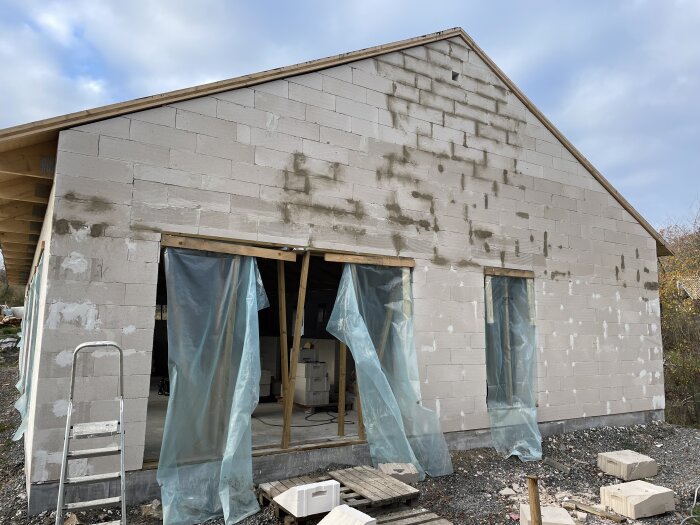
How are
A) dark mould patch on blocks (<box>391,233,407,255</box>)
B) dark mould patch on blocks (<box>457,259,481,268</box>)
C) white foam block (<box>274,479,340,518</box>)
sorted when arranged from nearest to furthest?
1. white foam block (<box>274,479,340,518</box>)
2. dark mould patch on blocks (<box>391,233,407,255</box>)
3. dark mould patch on blocks (<box>457,259,481,268</box>)

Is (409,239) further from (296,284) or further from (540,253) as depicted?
(296,284)

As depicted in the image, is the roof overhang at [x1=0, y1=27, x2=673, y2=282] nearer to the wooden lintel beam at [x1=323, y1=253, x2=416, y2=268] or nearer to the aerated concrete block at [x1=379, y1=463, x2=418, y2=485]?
the wooden lintel beam at [x1=323, y1=253, x2=416, y2=268]

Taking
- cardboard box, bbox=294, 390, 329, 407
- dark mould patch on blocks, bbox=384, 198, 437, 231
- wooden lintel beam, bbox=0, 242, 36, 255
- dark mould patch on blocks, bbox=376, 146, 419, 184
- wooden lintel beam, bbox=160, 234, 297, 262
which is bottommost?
cardboard box, bbox=294, 390, 329, 407

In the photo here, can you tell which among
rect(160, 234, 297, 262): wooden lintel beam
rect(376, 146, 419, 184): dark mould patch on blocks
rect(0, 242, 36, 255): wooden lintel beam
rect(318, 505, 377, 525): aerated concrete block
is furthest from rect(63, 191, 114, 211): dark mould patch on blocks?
rect(0, 242, 36, 255): wooden lintel beam

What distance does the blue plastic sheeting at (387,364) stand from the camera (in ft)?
18.5

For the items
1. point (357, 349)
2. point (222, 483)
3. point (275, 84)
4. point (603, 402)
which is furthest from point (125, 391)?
point (603, 402)

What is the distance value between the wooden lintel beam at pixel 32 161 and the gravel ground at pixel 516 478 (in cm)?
307

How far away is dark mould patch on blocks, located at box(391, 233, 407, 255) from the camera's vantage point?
6.26 meters

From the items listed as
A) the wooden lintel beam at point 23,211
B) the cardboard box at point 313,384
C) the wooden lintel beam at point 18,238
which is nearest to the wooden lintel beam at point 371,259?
the cardboard box at point 313,384

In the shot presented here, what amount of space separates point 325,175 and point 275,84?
1159 mm

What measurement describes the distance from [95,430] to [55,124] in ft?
8.83

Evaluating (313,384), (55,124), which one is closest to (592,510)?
(313,384)

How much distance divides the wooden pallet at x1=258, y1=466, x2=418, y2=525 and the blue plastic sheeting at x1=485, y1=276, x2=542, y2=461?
2446 millimetres

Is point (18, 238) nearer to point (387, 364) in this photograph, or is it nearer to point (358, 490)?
point (387, 364)
